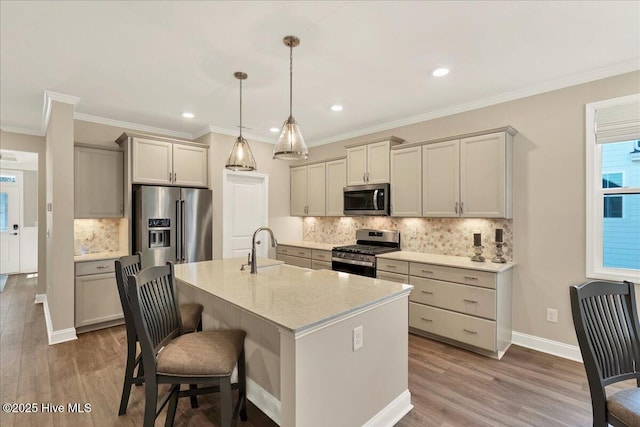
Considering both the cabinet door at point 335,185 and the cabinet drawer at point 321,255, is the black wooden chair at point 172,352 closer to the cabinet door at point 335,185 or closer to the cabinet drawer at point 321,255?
the cabinet drawer at point 321,255

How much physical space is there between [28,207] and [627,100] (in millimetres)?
10624

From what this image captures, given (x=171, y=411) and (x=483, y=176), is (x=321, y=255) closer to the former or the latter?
(x=483, y=176)

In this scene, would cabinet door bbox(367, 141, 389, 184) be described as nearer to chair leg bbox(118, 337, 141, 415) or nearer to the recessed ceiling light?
the recessed ceiling light

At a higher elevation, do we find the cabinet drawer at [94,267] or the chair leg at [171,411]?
the cabinet drawer at [94,267]

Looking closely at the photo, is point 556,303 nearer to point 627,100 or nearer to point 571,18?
point 627,100

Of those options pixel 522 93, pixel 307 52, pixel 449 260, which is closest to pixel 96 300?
pixel 307 52

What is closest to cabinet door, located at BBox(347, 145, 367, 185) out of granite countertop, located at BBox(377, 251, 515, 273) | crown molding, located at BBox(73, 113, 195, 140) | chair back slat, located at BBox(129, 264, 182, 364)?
granite countertop, located at BBox(377, 251, 515, 273)

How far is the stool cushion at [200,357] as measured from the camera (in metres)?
1.61

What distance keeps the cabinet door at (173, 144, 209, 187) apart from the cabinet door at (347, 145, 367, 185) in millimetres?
2176

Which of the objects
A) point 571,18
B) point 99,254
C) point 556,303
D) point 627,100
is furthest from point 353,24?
point 99,254

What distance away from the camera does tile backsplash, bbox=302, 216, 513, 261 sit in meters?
3.46

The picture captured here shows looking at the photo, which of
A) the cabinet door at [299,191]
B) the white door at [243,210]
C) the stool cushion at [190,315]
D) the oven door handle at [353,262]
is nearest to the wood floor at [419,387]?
the stool cushion at [190,315]

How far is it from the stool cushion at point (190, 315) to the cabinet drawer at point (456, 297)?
7.49 ft

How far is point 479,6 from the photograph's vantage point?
191 cm
